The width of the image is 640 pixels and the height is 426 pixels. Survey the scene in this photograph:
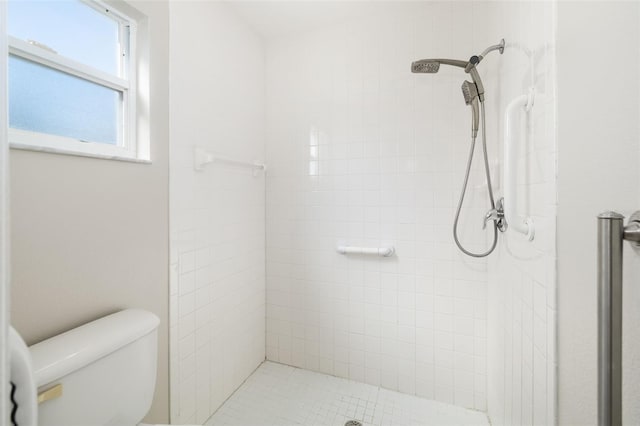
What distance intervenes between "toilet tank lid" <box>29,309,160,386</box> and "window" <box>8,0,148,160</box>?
58cm

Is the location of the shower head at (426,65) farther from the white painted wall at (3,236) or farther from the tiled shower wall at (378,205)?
the white painted wall at (3,236)

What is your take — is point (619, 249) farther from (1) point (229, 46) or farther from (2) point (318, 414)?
(1) point (229, 46)

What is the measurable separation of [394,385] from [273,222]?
132 centimetres

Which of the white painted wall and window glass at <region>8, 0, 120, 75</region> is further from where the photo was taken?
window glass at <region>8, 0, 120, 75</region>

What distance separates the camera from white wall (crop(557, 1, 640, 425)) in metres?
0.57

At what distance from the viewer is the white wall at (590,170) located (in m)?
0.57

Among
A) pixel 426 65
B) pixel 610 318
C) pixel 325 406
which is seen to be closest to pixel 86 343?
pixel 610 318

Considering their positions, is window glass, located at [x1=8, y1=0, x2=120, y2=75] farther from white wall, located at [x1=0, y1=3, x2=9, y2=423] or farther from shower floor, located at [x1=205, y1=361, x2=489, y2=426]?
shower floor, located at [x1=205, y1=361, x2=489, y2=426]

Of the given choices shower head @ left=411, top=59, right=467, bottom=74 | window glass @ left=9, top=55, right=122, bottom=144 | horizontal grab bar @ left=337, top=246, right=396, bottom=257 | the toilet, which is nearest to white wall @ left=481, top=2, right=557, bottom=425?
shower head @ left=411, top=59, right=467, bottom=74

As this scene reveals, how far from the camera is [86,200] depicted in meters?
0.99

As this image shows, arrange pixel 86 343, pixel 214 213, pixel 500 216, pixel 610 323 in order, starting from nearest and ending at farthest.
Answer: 1. pixel 610 323
2. pixel 86 343
3. pixel 500 216
4. pixel 214 213

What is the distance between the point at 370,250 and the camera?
178 cm

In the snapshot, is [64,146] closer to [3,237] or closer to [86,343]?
[86,343]

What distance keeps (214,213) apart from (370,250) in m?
0.95
